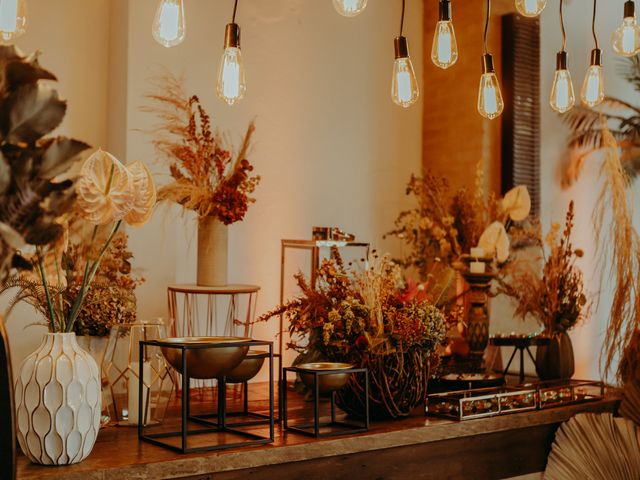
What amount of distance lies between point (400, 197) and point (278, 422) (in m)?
3.01

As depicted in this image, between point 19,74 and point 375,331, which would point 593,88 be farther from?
point 19,74

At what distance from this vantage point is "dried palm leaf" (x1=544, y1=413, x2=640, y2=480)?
10.8ft

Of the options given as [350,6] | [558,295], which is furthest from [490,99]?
[558,295]

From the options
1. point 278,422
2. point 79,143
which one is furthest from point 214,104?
point 79,143

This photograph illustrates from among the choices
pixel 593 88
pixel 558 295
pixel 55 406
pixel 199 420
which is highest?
pixel 593 88

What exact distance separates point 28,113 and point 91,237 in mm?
1565

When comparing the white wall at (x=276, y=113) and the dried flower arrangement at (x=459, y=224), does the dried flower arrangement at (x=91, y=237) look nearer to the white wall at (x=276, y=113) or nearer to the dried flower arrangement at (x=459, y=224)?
the white wall at (x=276, y=113)

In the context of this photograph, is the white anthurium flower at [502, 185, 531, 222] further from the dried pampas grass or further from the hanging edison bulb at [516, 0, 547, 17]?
the hanging edison bulb at [516, 0, 547, 17]

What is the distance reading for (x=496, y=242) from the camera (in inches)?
172

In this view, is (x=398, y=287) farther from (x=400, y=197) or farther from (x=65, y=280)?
(x=400, y=197)

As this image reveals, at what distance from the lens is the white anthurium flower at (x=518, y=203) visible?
15.0ft

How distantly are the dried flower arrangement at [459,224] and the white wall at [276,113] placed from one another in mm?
406

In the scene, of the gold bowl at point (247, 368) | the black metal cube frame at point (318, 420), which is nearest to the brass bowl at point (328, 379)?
the black metal cube frame at point (318, 420)

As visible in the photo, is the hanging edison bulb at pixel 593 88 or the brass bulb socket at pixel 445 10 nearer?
the brass bulb socket at pixel 445 10
